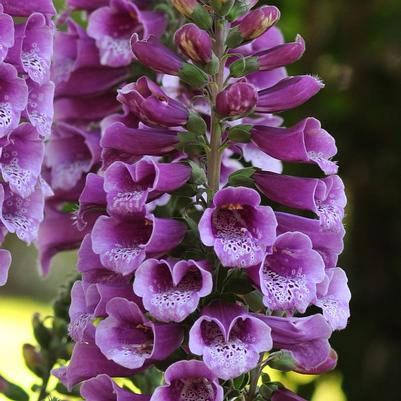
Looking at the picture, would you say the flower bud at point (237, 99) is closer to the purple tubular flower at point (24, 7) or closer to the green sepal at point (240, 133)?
the green sepal at point (240, 133)

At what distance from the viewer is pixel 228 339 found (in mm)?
898

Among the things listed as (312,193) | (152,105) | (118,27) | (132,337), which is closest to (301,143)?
(312,193)

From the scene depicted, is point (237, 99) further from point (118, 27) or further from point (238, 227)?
point (118, 27)

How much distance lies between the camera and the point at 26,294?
9406mm

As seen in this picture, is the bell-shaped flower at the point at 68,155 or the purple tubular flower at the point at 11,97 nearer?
the purple tubular flower at the point at 11,97

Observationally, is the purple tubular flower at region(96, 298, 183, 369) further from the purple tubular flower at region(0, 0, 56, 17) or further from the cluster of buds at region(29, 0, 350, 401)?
the purple tubular flower at region(0, 0, 56, 17)

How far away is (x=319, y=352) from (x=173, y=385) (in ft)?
0.50

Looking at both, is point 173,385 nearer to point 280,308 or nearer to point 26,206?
point 280,308

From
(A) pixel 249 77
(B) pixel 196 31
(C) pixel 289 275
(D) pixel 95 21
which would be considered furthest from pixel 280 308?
(D) pixel 95 21

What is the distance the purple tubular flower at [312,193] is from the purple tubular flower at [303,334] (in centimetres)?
9

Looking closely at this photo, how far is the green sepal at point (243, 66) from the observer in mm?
993

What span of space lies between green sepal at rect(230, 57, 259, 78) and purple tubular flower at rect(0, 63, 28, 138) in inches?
8.3

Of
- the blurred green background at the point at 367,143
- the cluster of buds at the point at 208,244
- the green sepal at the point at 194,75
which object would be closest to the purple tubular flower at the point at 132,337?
the cluster of buds at the point at 208,244

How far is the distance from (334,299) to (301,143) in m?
0.16
